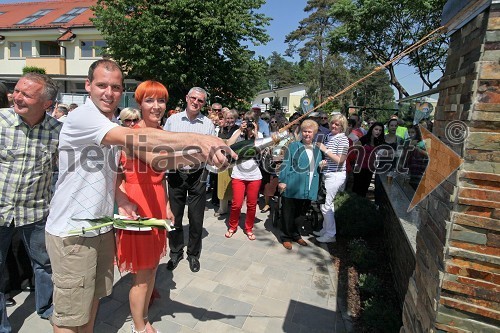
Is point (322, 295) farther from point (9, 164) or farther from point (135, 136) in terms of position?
point (9, 164)

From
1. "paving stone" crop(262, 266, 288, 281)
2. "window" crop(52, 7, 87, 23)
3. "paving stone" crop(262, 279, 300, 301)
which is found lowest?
"paving stone" crop(262, 279, 300, 301)

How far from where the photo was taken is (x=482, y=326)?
163 cm

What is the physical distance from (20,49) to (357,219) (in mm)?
31162

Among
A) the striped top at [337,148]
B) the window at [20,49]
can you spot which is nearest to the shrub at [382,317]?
the striped top at [337,148]

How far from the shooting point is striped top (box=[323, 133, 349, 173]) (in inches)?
184

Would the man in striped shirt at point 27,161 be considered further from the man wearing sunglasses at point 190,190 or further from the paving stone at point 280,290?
the paving stone at point 280,290

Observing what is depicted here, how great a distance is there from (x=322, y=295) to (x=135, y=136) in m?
3.02

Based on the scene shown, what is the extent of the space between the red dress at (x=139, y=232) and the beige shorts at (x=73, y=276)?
0.31m

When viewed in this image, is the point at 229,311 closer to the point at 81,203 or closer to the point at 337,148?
the point at 81,203

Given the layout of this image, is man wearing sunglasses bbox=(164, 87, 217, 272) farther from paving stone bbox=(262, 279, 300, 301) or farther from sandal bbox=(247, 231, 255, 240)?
sandal bbox=(247, 231, 255, 240)

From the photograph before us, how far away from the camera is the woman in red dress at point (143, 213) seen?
2.35 metres

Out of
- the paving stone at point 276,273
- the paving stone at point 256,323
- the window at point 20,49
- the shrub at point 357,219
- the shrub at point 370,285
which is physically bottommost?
the paving stone at point 256,323

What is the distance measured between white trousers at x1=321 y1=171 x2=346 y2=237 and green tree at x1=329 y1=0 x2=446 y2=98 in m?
11.5

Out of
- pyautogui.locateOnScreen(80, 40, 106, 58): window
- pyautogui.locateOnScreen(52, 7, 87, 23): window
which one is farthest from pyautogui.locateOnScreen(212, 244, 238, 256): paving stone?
pyautogui.locateOnScreen(52, 7, 87, 23): window
